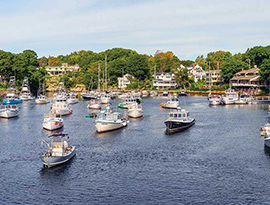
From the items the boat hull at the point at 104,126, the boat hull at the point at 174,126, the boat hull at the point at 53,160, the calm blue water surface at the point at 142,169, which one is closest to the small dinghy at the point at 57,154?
the boat hull at the point at 53,160

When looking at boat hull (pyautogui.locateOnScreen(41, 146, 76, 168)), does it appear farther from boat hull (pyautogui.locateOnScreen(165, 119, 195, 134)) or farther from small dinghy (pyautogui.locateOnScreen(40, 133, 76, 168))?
boat hull (pyautogui.locateOnScreen(165, 119, 195, 134))

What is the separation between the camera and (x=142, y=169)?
52.3m

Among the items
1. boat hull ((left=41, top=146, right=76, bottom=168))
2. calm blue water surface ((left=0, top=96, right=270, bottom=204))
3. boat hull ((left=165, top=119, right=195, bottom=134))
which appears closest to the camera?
calm blue water surface ((left=0, top=96, right=270, bottom=204))

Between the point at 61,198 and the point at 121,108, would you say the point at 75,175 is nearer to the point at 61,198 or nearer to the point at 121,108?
the point at 61,198

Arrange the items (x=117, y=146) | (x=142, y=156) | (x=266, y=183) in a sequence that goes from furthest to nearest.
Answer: (x=117, y=146) → (x=142, y=156) → (x=266, y=183)

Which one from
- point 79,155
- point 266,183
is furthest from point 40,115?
point 266,183

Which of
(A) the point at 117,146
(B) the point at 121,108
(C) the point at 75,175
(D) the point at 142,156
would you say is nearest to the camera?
(C) the point at 75,175

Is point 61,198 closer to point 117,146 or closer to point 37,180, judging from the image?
point 37,180

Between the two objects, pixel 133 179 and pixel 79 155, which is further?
pixel 79 155

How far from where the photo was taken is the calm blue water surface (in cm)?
4278

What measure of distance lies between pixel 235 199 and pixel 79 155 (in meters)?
27.0

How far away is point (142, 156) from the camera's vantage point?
59219 millimetres

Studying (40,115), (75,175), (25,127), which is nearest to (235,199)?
(75,175)

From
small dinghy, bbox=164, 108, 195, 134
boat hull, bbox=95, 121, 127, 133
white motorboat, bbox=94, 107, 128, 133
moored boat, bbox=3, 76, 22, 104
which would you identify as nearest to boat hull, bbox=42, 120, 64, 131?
white motorboat, bbox=94, 107, 128, 133
